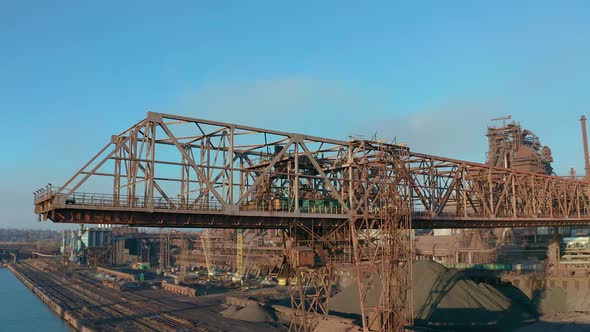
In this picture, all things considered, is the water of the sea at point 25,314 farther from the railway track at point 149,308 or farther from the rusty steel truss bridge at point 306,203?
the rusty steel truss bridge at point 306,203

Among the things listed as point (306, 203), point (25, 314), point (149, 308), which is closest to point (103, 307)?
point (149, 308)

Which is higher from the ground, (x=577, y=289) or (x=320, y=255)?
(x=320, y=255)

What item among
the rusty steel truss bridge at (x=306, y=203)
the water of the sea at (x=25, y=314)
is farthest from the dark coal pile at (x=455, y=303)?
the water of the sea at (x=25, y=314)

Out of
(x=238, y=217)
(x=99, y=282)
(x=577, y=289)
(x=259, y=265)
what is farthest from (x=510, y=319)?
(x=99, y=282)

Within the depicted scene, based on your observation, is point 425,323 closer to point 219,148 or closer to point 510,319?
point 510,319

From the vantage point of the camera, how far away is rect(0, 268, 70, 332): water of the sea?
7031cm

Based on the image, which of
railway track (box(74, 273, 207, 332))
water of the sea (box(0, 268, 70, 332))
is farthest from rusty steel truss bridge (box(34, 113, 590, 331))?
water of the sea (box(0, 268, 70, 332))

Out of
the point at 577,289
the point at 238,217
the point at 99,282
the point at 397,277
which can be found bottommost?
the point at 99,282

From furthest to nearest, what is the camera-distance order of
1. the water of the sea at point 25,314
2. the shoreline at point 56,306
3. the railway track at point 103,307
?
the water of the sea at point 25,314, the shoreline at point 56,306, the railway track at point 103,307

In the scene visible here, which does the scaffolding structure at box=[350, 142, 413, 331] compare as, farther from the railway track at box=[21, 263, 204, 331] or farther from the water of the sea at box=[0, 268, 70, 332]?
the water of the sea at box=[0, 268, 70, 332]

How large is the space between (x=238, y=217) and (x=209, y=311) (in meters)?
43.4

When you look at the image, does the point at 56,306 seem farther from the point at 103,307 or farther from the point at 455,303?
the point at 455,303

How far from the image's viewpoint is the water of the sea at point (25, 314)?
7031cm

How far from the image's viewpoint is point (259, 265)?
12238 centimetres
